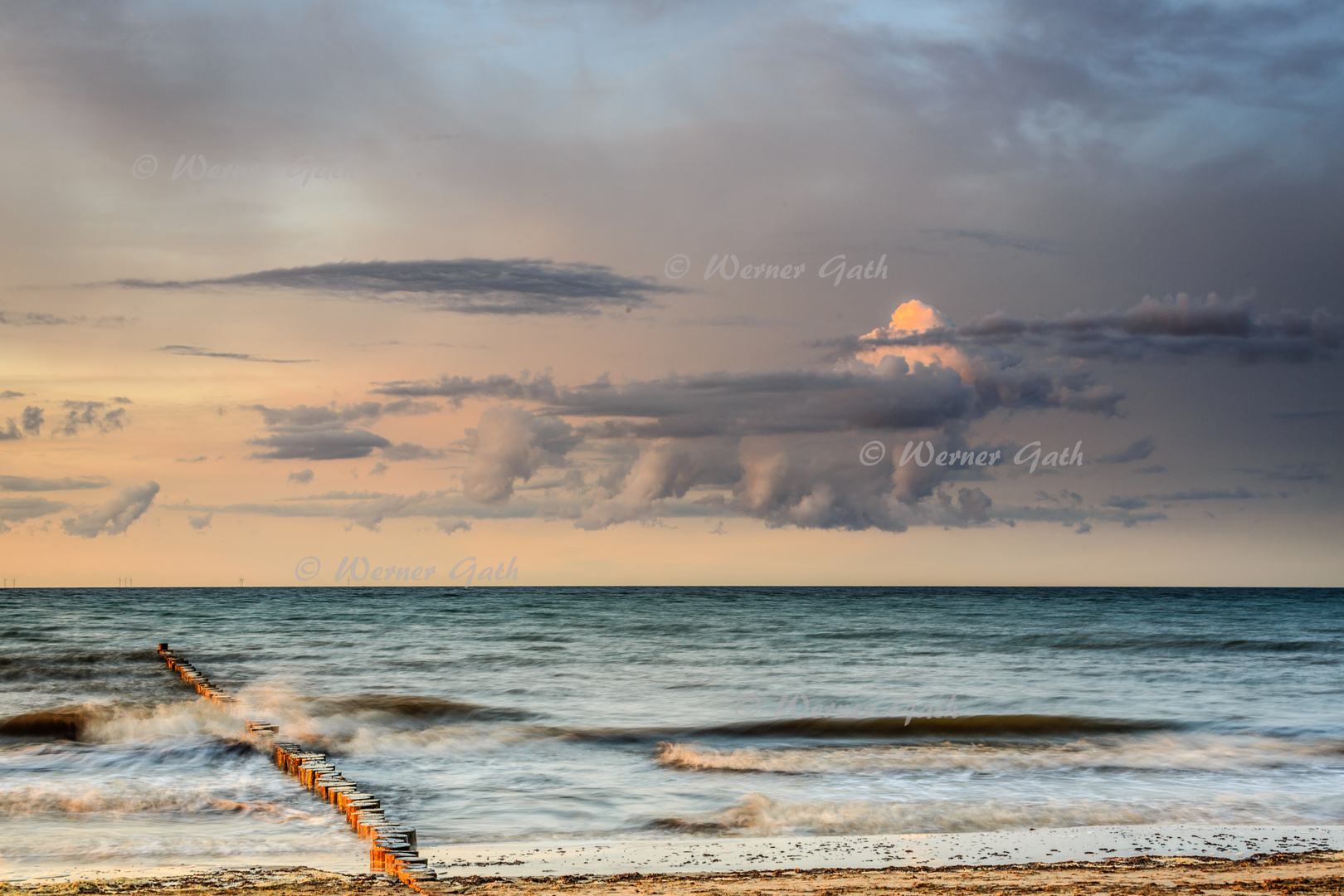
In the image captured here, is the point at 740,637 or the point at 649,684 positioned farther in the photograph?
the point at 740,637

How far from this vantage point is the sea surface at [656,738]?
42.4ft

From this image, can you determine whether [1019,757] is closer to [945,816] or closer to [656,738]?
[945,816]

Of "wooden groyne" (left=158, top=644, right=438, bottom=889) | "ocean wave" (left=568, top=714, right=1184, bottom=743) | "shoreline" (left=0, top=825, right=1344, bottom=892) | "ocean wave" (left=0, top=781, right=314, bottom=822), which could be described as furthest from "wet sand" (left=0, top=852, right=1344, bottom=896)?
"ocean wave" (left=568, top=714, right=1184, bottom=743)

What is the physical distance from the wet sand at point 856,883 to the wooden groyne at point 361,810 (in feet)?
1.04

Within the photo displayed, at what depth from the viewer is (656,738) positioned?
19.8 metres

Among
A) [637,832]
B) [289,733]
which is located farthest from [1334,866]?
[289,733]

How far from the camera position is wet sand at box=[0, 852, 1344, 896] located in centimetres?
889

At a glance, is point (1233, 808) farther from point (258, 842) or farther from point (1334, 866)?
point (258, 842)

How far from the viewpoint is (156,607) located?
7756 centimetres

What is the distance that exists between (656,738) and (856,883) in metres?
10.8

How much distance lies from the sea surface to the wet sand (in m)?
1.53

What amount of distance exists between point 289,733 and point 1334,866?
1821 cm

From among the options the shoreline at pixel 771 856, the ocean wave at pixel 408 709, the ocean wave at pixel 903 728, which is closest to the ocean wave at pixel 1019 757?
the ocean wave at pixel 903 728

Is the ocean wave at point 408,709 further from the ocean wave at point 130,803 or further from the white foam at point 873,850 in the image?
the white foam at point 873,850
